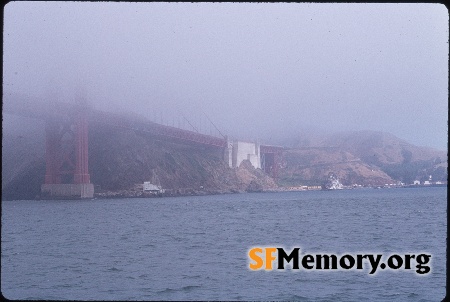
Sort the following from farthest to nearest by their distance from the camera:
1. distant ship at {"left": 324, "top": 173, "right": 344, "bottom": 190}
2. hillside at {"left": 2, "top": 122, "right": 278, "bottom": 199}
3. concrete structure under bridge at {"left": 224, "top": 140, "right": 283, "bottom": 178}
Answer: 1. distant ship at {"left": 324, "top": 173, "right": 344, "bottom": 190}
2. concrete structure under bridge at {"left": 224, "top": 140, "right": 283, "bottom": 178}
3. hillside at {"left": 2, "top": 122, "right": 278, "bottom": 199}

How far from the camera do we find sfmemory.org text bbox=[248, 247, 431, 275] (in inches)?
493

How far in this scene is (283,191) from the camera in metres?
86.3

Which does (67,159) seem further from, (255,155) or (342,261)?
(342,261)

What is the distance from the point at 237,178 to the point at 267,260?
6242cm

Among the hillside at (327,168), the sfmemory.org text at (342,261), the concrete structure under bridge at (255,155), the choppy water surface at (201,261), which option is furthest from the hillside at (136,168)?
the sfmemory.org text at (342,261)

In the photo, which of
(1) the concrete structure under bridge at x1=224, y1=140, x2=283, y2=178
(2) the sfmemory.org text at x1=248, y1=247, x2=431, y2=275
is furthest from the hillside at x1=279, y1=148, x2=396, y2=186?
(2) the sfmemory.org text at x1=248, y1=247, x2=431, y2=275

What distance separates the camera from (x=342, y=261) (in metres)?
14.1

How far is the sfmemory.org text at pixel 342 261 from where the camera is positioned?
12531 millimetres

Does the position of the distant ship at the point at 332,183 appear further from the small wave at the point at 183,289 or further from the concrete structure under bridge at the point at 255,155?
the small wave at the point at 183,289

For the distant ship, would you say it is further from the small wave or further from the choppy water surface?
the small wave

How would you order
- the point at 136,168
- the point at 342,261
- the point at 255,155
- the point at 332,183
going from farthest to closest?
1. the point at 332,183
2. the point at 255,155
3. the point at 136,168
4. the point at 342,261

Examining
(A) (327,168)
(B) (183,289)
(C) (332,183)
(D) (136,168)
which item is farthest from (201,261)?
(A) (327,168)

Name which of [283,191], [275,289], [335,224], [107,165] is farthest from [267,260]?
[283,191]

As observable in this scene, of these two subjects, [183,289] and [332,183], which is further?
[332,183]
